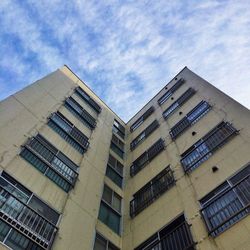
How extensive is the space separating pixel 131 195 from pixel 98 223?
12.4ft

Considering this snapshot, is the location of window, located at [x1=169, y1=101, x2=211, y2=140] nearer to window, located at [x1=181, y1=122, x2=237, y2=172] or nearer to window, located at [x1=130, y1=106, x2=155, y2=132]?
A: window, located at [x1=181, y1=122, x2=237, y2=172]

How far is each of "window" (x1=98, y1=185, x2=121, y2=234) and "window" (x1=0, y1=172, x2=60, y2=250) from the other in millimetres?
3257

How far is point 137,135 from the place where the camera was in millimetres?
24094

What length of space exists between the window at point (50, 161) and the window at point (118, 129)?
33.6ft

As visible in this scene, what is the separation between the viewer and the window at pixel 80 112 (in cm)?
2058

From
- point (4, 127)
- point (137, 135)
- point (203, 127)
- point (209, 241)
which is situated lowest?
point (209, 241)

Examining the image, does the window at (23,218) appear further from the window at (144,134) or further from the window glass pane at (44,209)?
the window at (144,134)

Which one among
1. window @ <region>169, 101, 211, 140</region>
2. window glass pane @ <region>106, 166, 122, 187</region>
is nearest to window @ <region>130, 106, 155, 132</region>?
window @ <region>169, 101, 211, 140</region>

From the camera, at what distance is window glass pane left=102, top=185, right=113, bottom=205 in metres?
15.4

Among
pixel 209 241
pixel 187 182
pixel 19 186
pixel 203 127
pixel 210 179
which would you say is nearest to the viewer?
pixel 209 241

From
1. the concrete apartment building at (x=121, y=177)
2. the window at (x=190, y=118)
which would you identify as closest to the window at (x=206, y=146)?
the concrete apartment building at (x=121, y=177)

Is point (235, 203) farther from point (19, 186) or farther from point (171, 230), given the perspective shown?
point (19, 186)

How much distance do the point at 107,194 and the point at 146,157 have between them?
4.63 metres

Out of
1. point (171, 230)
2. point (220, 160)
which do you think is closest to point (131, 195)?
point (171, 230)
